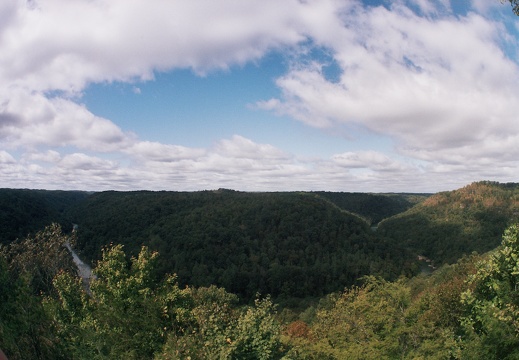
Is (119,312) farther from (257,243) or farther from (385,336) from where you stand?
(257,243)

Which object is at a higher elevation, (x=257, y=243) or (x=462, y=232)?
(x=462, y=232)

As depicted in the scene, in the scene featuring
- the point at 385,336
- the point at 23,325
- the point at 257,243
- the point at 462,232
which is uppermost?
the point at 23,325

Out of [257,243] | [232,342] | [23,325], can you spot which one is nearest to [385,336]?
[232,342]

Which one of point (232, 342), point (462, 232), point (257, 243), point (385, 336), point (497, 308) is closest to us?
point (232, 342)

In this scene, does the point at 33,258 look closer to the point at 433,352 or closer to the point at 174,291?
the point at 174,291

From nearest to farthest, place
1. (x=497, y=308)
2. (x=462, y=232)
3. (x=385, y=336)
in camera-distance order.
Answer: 1. (x=497, y=308)
2. (x=385, y=336)
3. (x=462, y=232)

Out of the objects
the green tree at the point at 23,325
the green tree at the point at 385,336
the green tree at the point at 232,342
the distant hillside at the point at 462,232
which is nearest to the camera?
the green tree at the point at 232,342

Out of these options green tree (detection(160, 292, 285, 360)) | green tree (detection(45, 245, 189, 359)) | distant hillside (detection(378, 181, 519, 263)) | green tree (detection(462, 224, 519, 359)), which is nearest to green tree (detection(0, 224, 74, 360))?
green tree (detection(45, 245, 189, 359))

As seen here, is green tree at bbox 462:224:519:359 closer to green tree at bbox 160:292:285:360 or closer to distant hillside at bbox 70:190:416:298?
green tree at bbox 160:292:285:360

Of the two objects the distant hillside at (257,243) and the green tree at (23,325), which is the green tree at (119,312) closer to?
the green tree at (23,325)

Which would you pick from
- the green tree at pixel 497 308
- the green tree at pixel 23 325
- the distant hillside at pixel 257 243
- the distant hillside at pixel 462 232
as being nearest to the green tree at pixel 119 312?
the green tree at pixel 23 325

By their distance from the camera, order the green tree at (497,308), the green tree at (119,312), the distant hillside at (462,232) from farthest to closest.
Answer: the distant hillside at (462,232), the green tree at (119,312), the green tree at (497,308)
